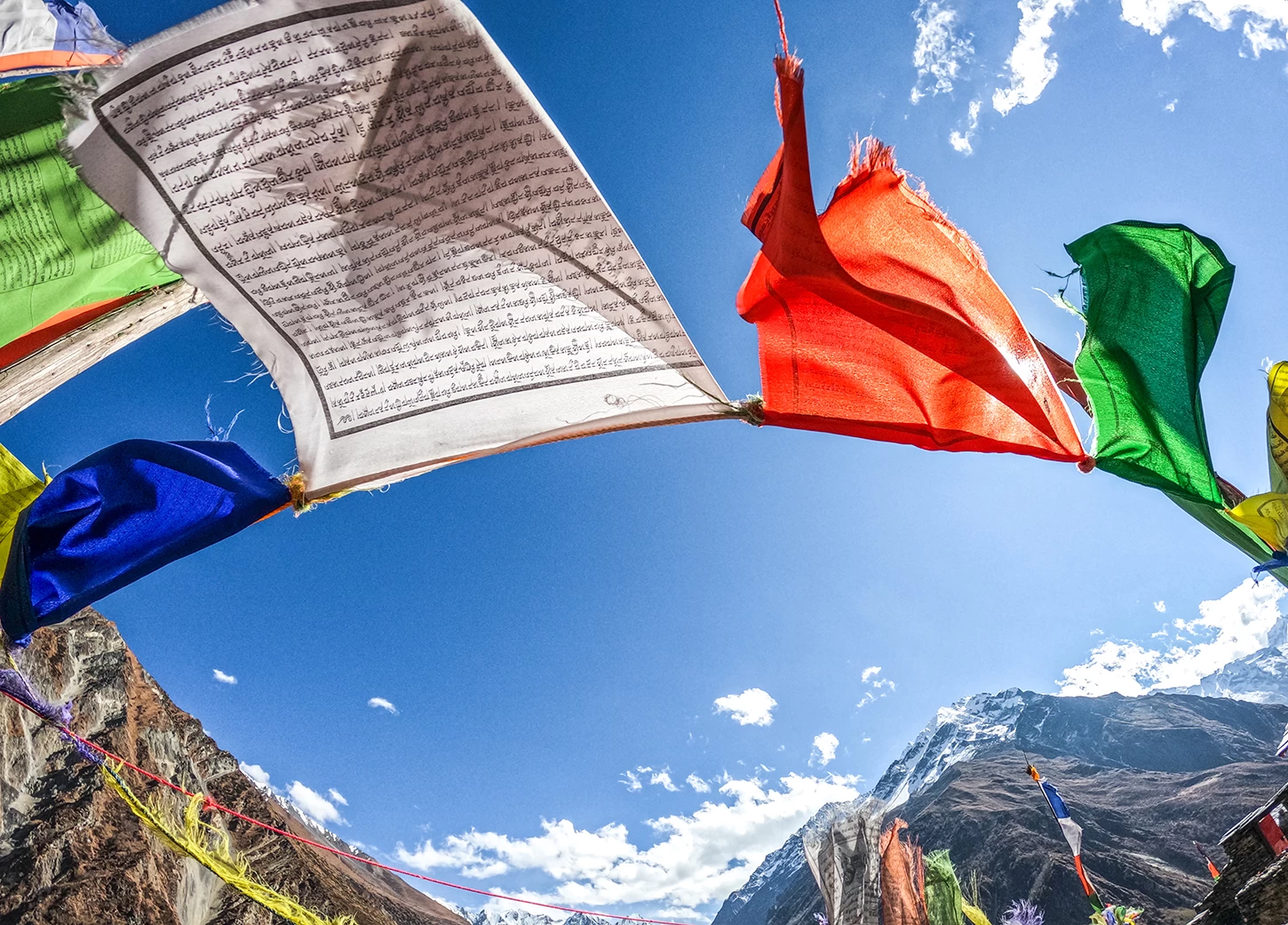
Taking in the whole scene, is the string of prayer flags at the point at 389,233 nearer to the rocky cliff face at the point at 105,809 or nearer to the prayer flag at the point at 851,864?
the prayer flag at the point at 851,864

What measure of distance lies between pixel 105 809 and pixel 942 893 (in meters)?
25.0

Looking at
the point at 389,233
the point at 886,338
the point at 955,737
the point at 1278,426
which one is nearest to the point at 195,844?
the point at 389,233

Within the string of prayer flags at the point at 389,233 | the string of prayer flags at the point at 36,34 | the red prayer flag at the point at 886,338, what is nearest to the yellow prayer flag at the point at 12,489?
the string of prayer flags at the point at 36,34

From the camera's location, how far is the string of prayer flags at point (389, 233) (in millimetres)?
2025

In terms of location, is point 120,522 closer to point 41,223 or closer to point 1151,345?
point 41,223

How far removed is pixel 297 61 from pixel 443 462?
1231 mm

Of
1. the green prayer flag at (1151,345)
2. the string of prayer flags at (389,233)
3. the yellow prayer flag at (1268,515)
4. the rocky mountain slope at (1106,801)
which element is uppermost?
the rocky mountain slope at (1106,801)

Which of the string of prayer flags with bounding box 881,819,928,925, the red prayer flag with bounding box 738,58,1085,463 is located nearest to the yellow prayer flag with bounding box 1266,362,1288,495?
the red prayer flag with bounding box 738,58,1085,463

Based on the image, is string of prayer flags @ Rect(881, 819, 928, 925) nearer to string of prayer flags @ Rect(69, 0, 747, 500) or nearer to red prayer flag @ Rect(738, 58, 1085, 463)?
red prayer flag @ Rect(738, 58, 1085, 463)

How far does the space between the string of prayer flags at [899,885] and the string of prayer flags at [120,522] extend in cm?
904

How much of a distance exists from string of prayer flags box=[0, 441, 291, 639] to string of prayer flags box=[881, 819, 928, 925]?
29.7 feet

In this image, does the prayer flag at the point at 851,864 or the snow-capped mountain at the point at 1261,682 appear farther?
the snow-capped mountain at the point at 1261,682

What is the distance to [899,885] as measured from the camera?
8.97 meters

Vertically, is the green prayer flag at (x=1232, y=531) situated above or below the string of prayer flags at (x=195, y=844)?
above
